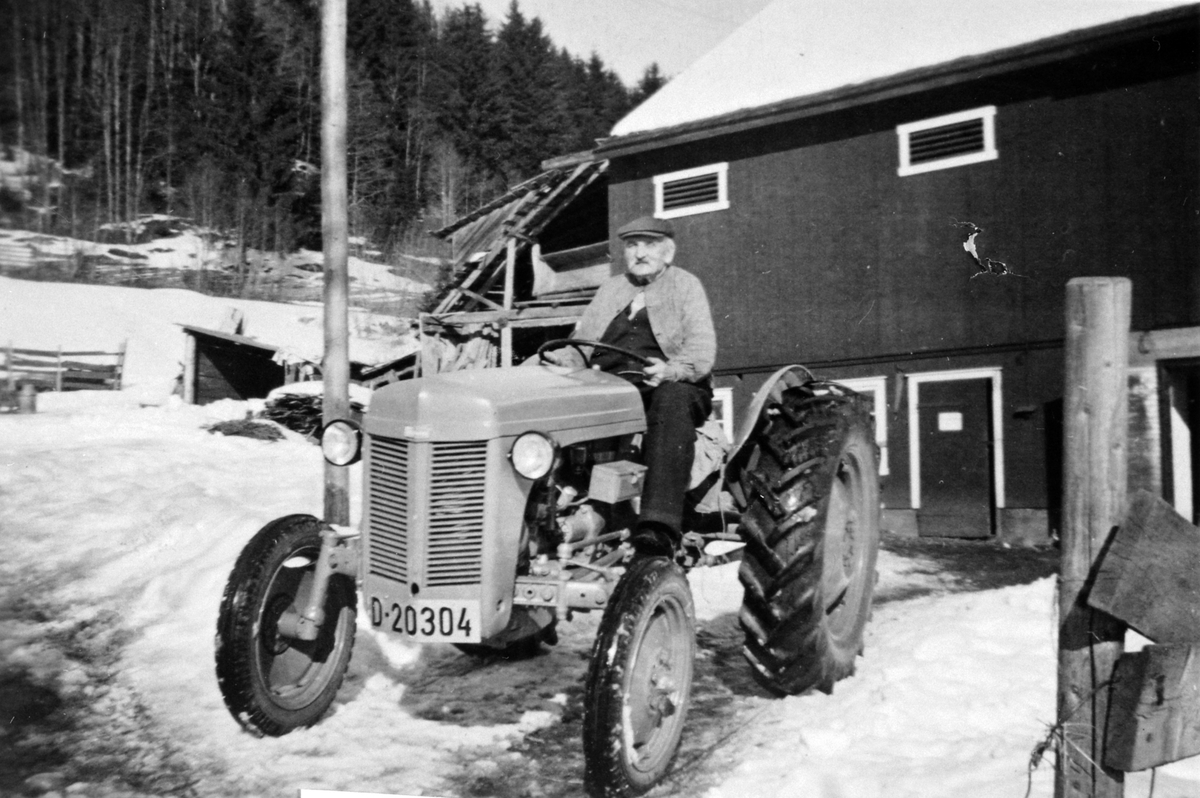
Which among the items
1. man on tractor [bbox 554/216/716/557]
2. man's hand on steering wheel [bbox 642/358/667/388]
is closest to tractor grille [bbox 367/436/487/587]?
man on tractor [bbox 554/216/716/557]

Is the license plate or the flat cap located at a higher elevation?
the flat cap

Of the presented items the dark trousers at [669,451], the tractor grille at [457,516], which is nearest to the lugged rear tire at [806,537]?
the dark trousers at [669,451]

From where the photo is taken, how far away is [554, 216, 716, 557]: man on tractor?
8.66 feet

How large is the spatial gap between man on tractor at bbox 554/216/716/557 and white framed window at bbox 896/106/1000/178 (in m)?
3.18

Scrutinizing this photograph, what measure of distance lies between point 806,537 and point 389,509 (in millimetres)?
1264

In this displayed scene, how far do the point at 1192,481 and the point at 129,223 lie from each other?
5416 mm

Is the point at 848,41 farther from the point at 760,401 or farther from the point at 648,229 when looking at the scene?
the point at 760,401

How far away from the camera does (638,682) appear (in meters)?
2.27

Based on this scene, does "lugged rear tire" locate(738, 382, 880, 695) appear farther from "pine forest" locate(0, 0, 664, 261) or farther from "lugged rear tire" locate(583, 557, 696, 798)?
"pine forest" locate(0, 0, 664, 261)

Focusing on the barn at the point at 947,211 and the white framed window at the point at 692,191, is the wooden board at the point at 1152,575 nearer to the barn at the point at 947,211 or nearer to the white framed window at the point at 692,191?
the barn at the point at 947,211

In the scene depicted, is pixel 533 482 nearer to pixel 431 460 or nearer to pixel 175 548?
pixel 431 460

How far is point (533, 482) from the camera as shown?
242 cm

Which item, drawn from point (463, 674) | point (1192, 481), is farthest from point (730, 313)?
point (463, 674)

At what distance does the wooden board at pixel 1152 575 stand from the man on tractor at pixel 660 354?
1167 millimetres
